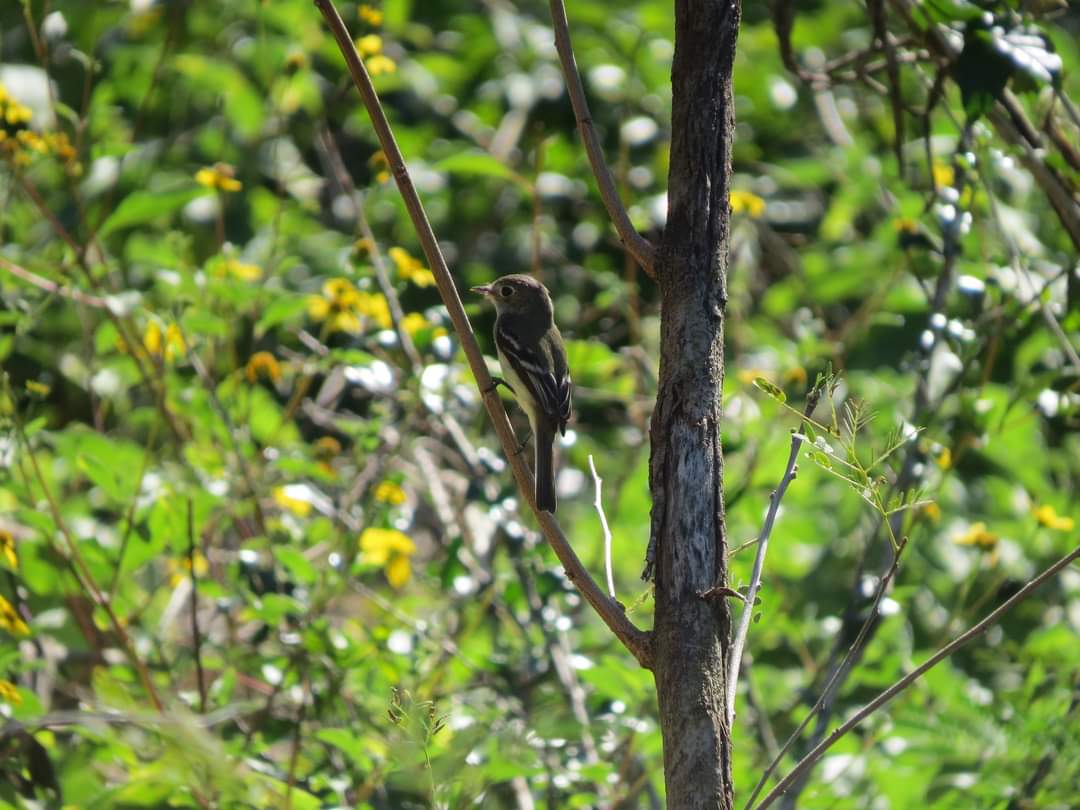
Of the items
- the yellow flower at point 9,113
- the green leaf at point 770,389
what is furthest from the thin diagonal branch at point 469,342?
the yellow flower at point 9,113

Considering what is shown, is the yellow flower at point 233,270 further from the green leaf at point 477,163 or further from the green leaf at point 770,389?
the green leaf at point 770,389

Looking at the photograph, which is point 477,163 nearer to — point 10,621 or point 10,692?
point 10,621

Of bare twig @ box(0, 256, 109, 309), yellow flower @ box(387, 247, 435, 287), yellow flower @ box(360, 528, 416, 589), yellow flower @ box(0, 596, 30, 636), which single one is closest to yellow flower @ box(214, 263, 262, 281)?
bare twig @ box(0, 256, 109, 309)

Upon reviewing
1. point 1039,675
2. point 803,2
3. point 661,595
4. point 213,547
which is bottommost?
point 213,547

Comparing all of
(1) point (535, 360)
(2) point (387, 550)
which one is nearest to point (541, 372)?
(1) point (535, 360)

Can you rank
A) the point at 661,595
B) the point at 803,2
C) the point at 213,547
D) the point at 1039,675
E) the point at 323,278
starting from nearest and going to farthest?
the point at 661,595
the point at 1039,675
the point at 213,547
the point at 323,278
the point at 803,2

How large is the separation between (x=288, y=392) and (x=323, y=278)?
0.58 meters

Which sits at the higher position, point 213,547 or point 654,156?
point 654,156

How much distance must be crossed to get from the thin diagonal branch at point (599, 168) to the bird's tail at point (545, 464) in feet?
3.17

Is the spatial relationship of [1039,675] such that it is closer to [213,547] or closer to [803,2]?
[213,547]

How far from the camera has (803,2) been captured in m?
7.44

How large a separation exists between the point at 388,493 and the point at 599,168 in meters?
1.62

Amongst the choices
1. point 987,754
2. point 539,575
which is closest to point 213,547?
point 539,575

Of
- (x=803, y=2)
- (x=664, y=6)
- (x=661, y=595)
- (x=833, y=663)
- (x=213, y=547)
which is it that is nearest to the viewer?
(x=661, y=595)
